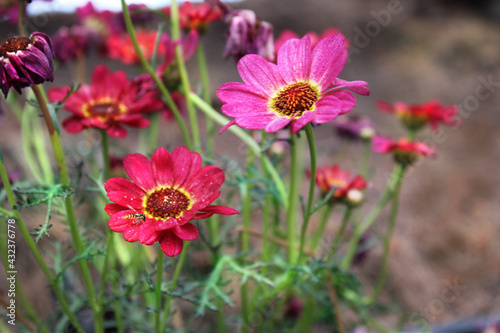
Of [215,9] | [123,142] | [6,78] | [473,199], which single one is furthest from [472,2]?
[6,78]

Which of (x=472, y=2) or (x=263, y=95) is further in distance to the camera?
(x=472, y=2)

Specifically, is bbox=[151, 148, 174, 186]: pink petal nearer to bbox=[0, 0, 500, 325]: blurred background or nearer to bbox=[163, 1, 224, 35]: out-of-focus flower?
bbox=[163, 1, 224, 35]: out-of-focus flower

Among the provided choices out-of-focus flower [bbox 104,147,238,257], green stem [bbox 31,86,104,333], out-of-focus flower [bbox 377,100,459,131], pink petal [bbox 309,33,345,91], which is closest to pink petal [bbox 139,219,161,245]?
out-of-focus flower [bbox 104,147,238,257]

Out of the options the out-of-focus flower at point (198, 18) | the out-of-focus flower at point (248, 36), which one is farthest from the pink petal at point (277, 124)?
the out-of-focus flower at point (198, 18)

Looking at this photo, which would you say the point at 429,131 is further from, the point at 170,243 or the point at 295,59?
the point at 170,243

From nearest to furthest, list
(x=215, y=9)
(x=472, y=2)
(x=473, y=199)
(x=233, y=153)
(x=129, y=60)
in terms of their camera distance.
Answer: (x=215, y=9)
(x=129, y=60)
(x=473, y=199)
(x=233, y=153)
(x=472, y=2)

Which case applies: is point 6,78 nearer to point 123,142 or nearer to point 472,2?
point 123,142
